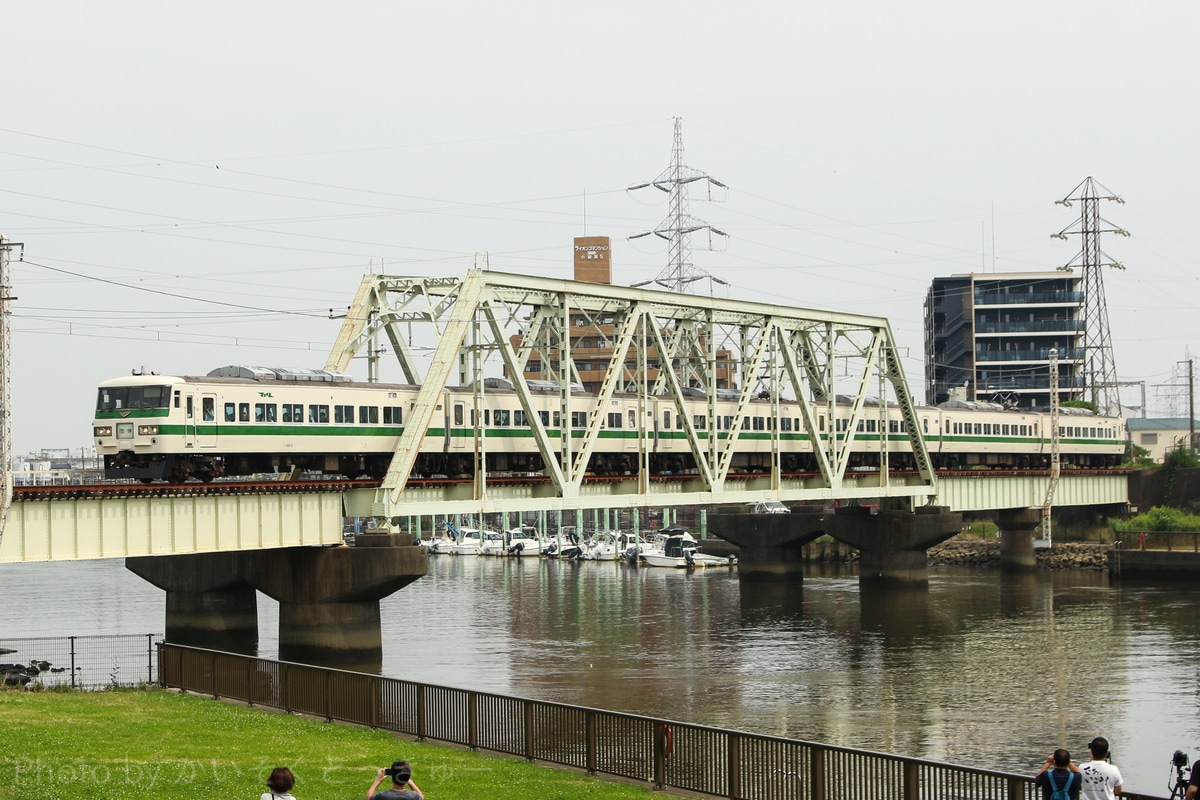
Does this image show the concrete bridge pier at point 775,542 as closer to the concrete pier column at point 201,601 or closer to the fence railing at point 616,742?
the concrete pier column at point 201,601

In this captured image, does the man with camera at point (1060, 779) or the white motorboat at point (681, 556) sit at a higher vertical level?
the man with camera at point (1060, 779)

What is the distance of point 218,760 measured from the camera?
25719mm

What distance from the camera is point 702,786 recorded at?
82.7 feet

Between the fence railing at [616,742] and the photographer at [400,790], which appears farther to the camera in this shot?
the fence railing at [616,742]

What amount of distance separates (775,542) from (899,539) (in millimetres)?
11552

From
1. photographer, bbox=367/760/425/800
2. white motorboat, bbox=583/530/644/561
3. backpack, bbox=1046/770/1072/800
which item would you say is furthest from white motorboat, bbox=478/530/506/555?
photographer, bbox=367/760/425/800

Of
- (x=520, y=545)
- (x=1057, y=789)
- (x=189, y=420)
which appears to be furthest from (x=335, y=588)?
(x=520, y=545)

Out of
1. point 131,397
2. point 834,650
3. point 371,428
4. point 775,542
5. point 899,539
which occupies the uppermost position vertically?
point 131,397

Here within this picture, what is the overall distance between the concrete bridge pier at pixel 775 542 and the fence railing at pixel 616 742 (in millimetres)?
72459

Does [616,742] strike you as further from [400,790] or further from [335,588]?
[335,588]

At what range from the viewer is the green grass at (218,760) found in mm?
23550

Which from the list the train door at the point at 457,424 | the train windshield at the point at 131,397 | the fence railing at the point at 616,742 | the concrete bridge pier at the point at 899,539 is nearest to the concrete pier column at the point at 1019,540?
the concrete bridge pier at the point at 899,539

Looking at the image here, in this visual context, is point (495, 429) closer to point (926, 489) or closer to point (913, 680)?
point (913, 680)

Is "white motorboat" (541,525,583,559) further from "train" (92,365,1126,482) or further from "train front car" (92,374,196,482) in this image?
"train front car" (92,374,196,482)
